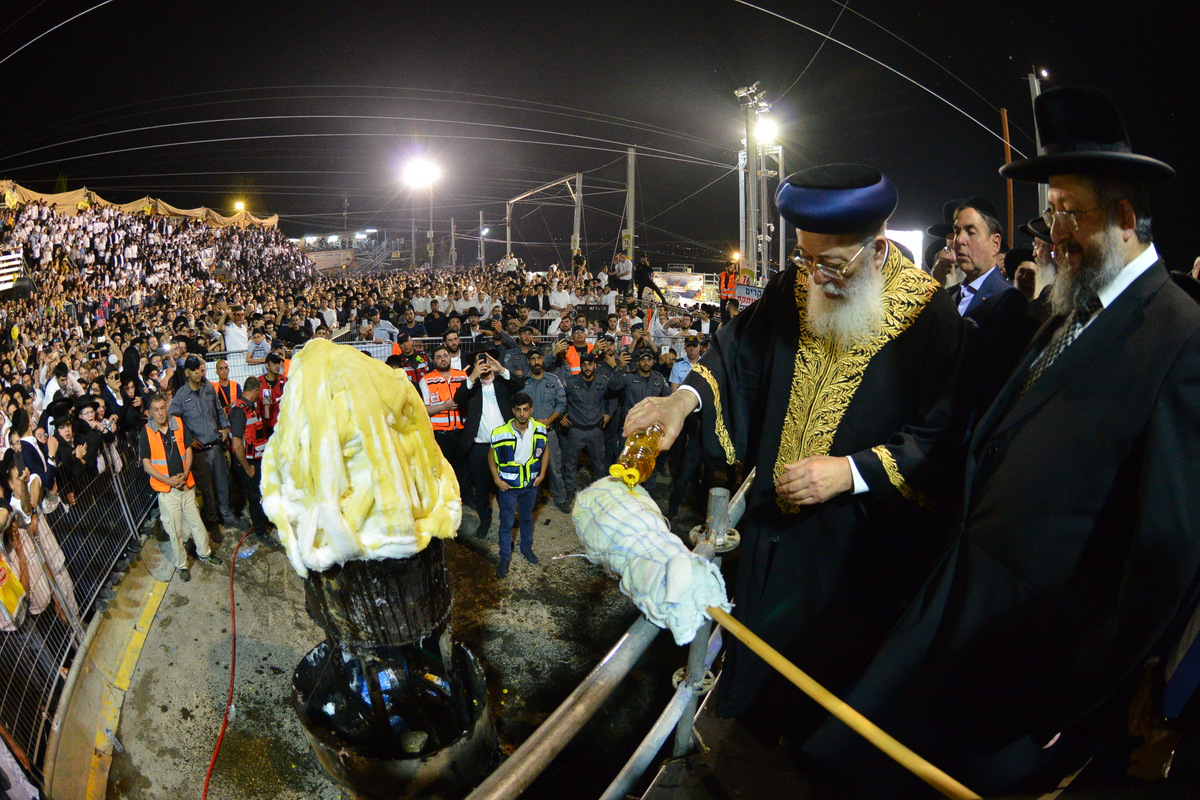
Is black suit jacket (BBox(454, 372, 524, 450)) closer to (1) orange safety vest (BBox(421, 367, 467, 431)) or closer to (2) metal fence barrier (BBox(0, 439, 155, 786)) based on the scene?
(1) orange safety vest (BBox(421, 367, 467, 431))

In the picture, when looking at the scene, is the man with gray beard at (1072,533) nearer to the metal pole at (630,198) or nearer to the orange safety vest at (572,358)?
the orange safety vest at (572,358)

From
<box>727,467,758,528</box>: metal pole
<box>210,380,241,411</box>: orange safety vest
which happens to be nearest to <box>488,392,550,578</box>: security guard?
<box>210,380,241,411</box>: orange safety vest

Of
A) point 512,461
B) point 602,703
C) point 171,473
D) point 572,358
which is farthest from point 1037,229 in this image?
point 171,473

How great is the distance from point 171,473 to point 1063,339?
737cm

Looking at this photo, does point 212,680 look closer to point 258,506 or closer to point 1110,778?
point 258,506

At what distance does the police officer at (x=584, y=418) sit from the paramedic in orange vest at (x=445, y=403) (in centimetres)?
142

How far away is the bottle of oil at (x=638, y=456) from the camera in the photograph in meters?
1.71

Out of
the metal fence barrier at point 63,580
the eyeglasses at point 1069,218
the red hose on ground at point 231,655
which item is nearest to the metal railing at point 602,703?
the eyeglasses at point 1069,218

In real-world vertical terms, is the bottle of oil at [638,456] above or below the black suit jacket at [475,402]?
above

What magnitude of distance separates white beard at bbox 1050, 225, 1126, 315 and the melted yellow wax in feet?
7.17

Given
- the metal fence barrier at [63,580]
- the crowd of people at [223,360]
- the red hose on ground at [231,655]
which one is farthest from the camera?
the crowd of people at [223,360]

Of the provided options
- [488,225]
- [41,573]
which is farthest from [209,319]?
[488,225]

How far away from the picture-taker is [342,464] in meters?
2.35

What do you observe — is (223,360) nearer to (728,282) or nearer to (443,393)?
(443,393)
